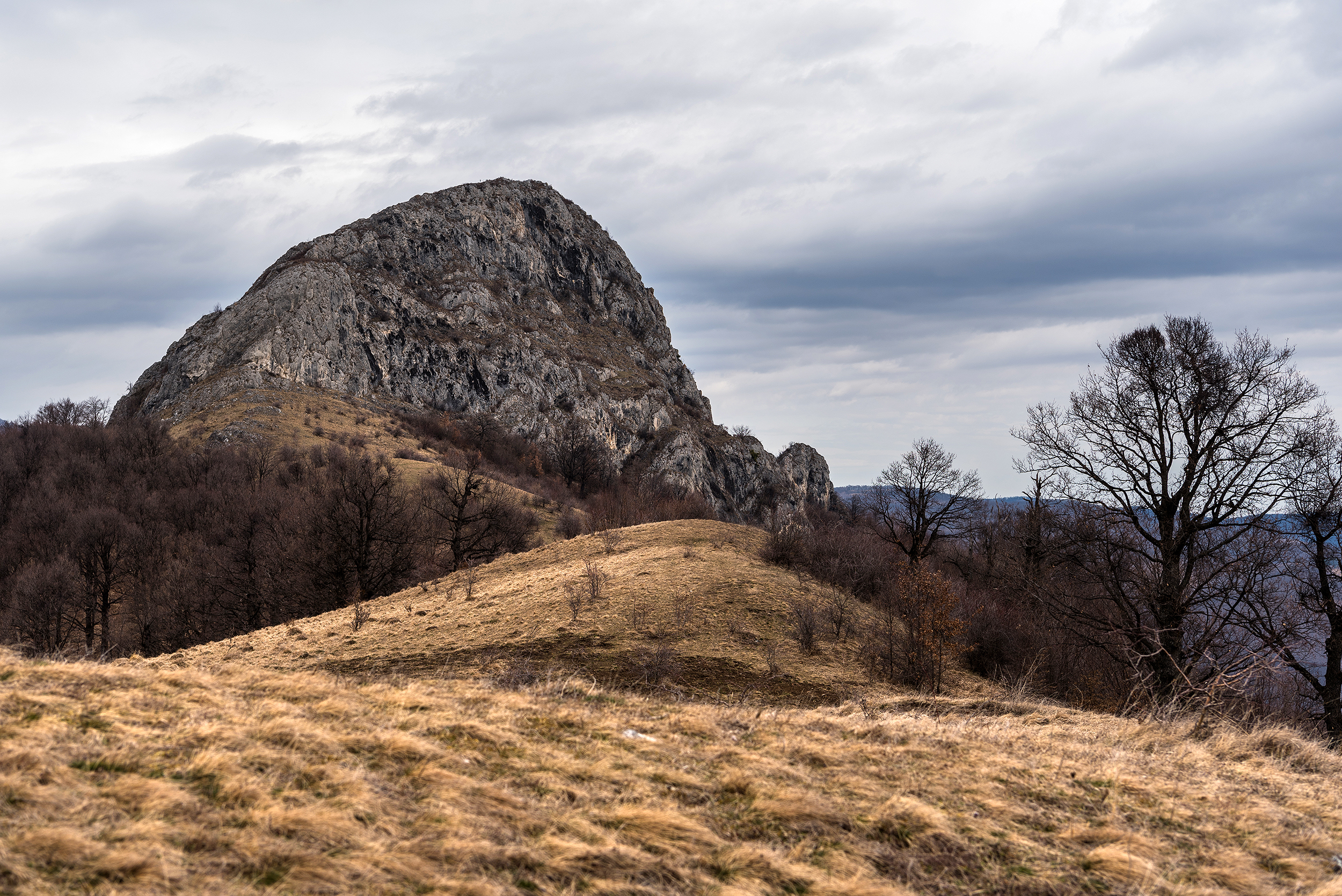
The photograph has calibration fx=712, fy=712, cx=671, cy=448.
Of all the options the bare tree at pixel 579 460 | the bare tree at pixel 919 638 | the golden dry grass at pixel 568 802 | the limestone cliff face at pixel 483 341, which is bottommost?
the bare tree at pixel 919 638

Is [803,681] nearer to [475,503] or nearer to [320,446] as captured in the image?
[475,503]

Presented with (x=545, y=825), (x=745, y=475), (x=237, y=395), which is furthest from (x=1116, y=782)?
(x=745, y=475)

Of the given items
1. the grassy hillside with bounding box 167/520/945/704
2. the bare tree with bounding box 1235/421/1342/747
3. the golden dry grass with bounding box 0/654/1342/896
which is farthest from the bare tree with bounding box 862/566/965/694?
the golden dry grass with bounding box 0/654/1342/896

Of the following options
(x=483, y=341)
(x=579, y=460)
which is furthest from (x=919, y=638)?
(x=483, y=341)

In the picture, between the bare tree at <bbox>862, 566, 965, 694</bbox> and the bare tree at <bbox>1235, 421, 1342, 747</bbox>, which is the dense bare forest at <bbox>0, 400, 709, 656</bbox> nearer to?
the bare tree at <bbox>862, 566, 965, 694</bbox>

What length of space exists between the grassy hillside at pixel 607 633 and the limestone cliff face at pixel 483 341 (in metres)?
78.9

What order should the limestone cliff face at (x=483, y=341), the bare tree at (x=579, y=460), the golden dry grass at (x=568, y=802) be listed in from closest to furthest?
the golden dry grass at (x=568, y=802) < the bare tree at (x=579, y=460) < the limestone cliff face at (x=483, y=341)

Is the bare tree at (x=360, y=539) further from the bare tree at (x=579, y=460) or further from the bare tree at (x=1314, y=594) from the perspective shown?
the bare tree at (x=579, y=460)

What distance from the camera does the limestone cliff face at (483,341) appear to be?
104375mm

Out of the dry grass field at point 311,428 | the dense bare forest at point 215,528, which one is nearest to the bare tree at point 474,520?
the dense bare forest at point 215,528

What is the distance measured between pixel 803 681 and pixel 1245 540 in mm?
11883

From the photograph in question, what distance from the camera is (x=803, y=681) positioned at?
17734mm

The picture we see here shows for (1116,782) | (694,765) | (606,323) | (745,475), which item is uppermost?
(606,323)

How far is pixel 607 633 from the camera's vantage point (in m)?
18.7
